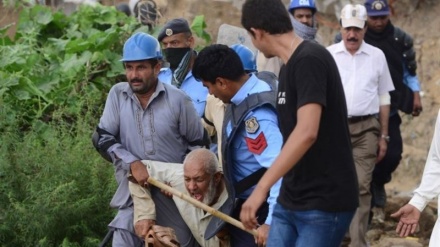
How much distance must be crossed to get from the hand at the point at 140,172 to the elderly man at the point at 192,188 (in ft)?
0.12

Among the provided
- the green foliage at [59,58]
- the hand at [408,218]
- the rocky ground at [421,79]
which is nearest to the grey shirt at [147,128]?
the hand at [408,218]

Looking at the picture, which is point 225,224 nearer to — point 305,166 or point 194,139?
point 194,139

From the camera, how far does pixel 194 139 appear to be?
8.12 meters

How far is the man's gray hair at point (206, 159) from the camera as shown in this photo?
25.1 feet

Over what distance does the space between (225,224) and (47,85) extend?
443 cm

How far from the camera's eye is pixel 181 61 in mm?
9203

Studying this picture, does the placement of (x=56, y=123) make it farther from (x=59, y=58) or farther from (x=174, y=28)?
(x=174, y=28)

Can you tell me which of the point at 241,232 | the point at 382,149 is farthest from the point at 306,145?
the point at 382,149

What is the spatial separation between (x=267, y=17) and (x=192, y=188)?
4.97 feet

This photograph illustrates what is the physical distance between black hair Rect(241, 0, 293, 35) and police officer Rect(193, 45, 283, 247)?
0.77 metres

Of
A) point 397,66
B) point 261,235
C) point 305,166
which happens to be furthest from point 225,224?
point 397,66

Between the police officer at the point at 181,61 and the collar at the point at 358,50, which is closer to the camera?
the police officer at the point at 181,61

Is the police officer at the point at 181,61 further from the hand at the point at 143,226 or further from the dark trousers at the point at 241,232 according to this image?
the dark trousers at the point at 241,232

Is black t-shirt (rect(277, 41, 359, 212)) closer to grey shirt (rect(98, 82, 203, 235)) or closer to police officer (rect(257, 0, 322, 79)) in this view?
grey shirt (rect(98, 82, 203, 235))
